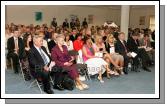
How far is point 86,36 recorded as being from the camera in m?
6.51

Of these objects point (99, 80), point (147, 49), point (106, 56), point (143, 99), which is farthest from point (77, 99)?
point (147, 49)

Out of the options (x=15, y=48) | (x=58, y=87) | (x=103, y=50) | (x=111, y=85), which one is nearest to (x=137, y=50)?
(x=103, y=50)

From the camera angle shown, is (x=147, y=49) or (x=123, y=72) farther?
(x=147, y=49)

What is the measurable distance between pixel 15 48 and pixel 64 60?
5.02ft

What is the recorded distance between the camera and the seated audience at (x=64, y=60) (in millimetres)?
5285

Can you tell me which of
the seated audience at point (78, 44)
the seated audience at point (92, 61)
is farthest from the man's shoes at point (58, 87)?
the seated audience at point (78, 44)

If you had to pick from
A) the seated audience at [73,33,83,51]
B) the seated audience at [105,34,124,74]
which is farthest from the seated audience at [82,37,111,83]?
the seated audience at [105,34,124,74]

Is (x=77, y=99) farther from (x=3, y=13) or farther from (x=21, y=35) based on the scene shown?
(x=21, y=35)

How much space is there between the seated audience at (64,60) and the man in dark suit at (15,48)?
1182 millimetres

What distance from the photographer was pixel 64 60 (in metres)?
5.34

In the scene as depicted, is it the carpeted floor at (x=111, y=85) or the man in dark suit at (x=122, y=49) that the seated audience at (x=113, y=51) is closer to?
the man in dark suit at (x=122, y=49)

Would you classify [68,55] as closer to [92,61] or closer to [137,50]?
[92,61]

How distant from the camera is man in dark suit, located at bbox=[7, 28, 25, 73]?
6.23 m

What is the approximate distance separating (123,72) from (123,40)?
739 mm
